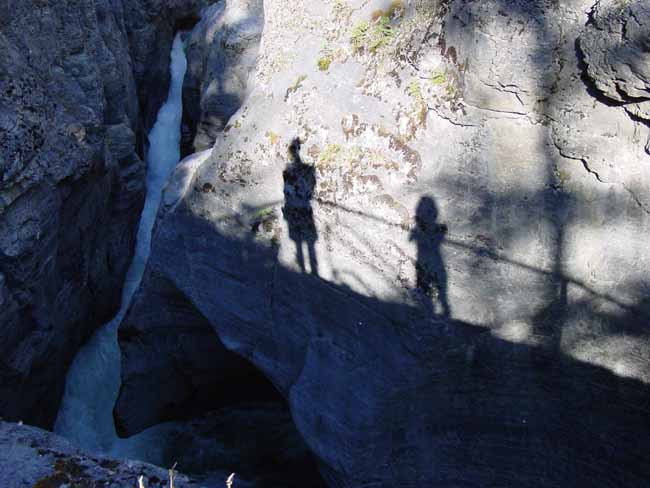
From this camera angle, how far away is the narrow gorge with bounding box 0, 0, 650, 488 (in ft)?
14.3

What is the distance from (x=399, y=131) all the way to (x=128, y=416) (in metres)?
5.92

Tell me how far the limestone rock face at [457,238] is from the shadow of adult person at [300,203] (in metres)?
0.02

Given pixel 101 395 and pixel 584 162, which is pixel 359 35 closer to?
pixel 584 162

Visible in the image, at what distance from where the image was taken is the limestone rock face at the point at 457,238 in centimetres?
433

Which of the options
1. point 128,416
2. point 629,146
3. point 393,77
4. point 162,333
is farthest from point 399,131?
point 128,416

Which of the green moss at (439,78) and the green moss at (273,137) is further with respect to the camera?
the green moss at (273,137)

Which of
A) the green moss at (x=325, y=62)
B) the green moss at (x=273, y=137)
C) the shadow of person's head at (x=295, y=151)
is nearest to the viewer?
the shadow of person's head at (x=295, y=151)

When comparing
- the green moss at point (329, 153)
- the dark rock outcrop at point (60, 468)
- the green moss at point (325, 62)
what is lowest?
the dark rock outcrop at point (60, 468)

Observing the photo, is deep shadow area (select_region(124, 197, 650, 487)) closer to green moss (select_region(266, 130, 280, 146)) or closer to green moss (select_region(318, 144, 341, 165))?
green moss (select_region(266, 130, 280, 146))

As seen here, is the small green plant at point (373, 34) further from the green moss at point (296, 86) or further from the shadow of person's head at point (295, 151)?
the shadow of person's head at point (295, 151)

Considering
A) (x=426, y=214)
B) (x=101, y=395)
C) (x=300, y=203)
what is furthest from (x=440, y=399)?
(x=101, y=395)

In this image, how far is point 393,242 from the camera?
5.00 meters

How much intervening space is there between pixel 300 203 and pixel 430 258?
141 cm

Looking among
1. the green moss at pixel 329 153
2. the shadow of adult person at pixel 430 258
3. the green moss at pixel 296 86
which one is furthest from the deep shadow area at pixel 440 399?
the green moss at pixel 296 86
